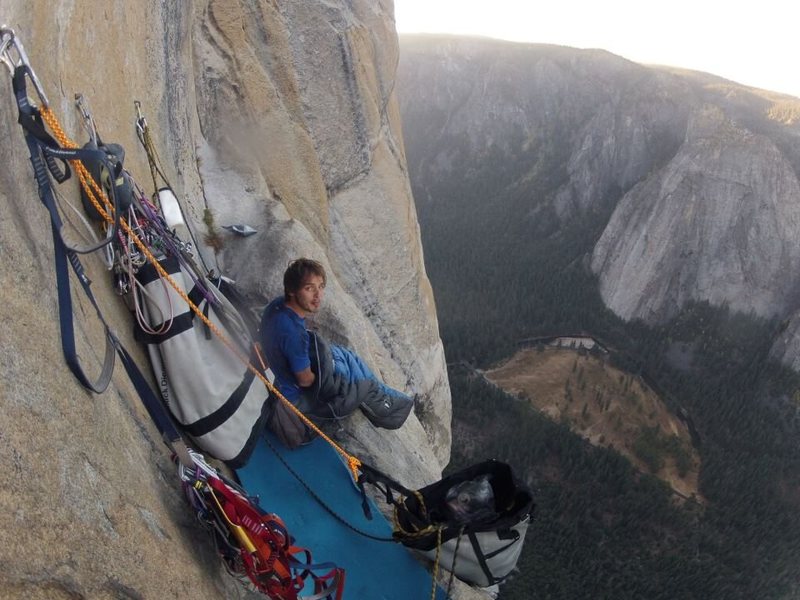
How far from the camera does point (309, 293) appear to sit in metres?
3.78

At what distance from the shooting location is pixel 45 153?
2.17m

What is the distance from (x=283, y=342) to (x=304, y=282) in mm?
457

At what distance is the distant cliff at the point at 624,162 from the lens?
3741 centimetres

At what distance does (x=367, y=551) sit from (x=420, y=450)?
2461 millimetres

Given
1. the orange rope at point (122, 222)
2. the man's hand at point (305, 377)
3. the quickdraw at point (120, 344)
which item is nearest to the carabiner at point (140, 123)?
the quickdraw at point (120, 344)

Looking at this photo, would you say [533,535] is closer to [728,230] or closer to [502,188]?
[728,230]

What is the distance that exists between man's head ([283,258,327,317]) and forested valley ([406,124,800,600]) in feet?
29.7

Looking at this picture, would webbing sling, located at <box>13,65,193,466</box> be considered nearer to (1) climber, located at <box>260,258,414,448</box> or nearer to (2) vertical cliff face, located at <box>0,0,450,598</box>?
(2) vertical cliff face, located at <box>0,0,450,598</box>

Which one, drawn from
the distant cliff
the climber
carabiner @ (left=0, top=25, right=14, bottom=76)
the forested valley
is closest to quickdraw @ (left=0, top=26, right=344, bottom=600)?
carabiner @ (left=0, top=25, right=14, bottom=76)

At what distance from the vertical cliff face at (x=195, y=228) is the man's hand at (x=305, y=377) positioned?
89 centimetres

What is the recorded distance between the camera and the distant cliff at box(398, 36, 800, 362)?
37406mm

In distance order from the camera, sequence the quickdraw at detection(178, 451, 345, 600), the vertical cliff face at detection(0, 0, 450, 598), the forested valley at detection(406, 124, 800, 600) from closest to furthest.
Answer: the vertical cliff face at detection(0, 0, 450, 598) → the quickdraw at detection(178, 451, 345, 600) → the forested valley at detection(406, 124, 800, 600)

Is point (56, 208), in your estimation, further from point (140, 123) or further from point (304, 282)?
point (140, 123)

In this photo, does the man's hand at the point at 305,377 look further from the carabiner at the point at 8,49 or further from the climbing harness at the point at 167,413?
the carabiner at the point at 8,49
